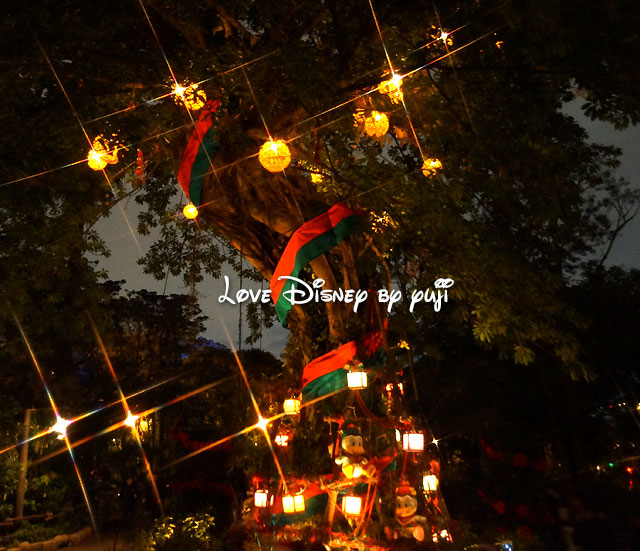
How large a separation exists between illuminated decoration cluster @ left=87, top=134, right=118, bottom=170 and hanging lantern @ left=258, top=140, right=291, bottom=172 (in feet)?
5.01

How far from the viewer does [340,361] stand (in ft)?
21.4

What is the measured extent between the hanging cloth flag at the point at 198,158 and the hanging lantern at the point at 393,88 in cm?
180

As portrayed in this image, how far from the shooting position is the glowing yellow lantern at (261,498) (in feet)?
22.9

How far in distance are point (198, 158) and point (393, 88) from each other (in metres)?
2.29

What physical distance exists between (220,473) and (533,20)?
1128 centimetres

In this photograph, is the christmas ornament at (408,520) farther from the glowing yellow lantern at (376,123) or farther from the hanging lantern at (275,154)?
the glowing yellow lantern at (376,123)

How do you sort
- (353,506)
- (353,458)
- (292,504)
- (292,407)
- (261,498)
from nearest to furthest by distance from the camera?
(353,506) → (353,458) → (292,504) → (261,498) → (292,407)

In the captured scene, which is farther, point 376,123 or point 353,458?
point 376,123

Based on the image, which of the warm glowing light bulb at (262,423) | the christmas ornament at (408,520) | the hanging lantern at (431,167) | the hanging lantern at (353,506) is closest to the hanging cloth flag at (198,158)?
the hanging lantern at (431,167)

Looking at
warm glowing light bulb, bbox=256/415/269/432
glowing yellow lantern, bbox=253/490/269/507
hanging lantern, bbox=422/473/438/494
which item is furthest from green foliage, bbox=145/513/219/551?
hanging lantern, bbox=422/473/438/494

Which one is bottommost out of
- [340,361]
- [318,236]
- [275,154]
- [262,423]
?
[262,423]

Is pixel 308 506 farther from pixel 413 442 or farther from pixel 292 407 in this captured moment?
pixel 413 442

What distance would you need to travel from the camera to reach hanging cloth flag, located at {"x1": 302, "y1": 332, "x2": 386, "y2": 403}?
6.48m

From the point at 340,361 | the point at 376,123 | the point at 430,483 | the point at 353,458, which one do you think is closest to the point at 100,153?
the point at 376,123
